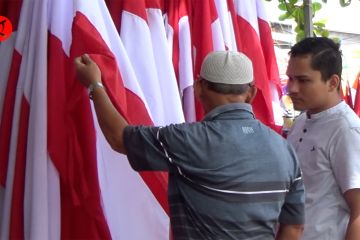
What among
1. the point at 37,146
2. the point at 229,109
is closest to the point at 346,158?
the point at 229,109

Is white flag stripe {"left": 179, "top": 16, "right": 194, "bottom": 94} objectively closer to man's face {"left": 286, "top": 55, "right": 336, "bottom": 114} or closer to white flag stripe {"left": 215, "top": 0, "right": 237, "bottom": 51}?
white flag stripe {"left": 215, "top": 0, "right": 237, "bottom": 51}

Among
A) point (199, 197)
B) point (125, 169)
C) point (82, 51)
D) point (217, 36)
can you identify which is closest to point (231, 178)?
point (199, 197)

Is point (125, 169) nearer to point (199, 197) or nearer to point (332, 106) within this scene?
point (199, 197)

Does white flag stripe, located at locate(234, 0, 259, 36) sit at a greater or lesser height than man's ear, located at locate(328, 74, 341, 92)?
greater

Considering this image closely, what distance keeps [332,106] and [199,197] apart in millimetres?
700

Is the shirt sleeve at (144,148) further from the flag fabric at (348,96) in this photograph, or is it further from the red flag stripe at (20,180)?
the flag fabric at (348,96)

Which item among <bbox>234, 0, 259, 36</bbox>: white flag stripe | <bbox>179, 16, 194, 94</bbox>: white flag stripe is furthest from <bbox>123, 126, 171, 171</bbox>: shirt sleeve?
<bbox>234, 0, 259, 36</bbox>: white flag stripe

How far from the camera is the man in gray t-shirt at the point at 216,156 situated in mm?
1231

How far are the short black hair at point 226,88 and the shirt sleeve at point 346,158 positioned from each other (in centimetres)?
47

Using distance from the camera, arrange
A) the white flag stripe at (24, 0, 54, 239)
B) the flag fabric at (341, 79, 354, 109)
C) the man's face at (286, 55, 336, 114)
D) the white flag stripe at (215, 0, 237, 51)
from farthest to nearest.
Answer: the flag fabric at (341, 79, 354, 109) → the white flag stripe at (215, 0, 237, 51) → the man's face at (286, 55, 336, 114) → the white flag stripe at (24, 0, 54, 239)

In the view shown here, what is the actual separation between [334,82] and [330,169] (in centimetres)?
29

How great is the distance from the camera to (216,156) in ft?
4.06

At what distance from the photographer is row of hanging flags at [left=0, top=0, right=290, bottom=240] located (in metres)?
1.38

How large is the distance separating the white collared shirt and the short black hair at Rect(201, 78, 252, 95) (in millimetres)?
474
